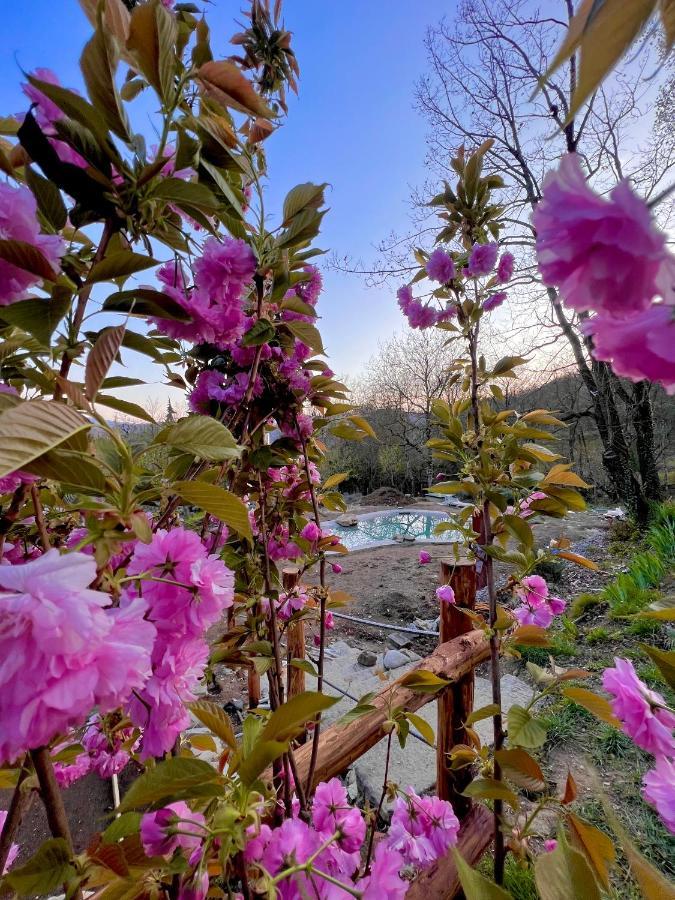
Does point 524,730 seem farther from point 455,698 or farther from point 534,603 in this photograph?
point 455,698

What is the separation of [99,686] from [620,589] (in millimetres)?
3323

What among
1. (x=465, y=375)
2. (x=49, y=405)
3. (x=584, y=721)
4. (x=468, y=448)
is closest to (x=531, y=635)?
(x=468, y=448)

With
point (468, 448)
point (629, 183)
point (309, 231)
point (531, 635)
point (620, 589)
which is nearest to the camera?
point (629, 183)

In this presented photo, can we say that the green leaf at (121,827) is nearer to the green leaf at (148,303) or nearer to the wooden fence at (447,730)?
the green leaf at (148,303)

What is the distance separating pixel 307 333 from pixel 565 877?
69 centimetres

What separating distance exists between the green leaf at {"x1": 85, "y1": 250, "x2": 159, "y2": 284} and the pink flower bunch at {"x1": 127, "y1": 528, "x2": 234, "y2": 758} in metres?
0.24

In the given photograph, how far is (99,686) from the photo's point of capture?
26 cm

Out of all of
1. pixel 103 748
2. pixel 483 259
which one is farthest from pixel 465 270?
pixel 103 748

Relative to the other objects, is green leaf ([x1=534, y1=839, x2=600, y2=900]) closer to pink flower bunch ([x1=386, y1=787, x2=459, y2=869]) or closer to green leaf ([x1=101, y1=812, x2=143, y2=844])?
green leaf ([x1=101, y1=812, x2=143, y2=844])

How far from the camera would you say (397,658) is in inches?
104

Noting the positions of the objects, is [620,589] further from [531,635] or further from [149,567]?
[149,567]

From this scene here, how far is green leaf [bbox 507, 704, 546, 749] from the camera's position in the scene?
2.30 ft

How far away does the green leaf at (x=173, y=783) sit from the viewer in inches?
12.2

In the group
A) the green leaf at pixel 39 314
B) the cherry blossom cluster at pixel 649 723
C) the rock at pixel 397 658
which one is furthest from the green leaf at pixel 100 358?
the rock at pixel 397 658
